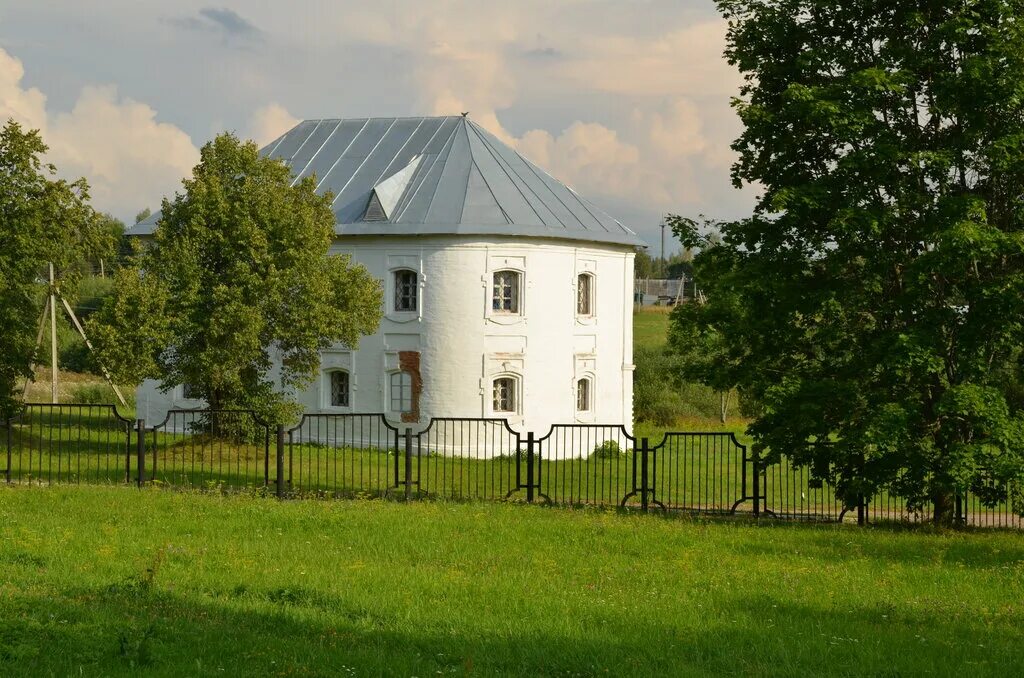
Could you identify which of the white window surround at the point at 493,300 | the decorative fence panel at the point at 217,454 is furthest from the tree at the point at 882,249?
the white window surround at the point at 493,300

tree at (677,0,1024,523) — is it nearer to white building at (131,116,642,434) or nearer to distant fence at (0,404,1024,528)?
distant fence at (0,404,1024,528)

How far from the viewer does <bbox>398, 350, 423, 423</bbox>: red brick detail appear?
30.8 metres

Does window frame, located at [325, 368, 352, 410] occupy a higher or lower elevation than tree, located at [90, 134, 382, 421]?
lower

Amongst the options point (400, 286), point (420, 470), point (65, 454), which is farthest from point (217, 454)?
point (400, 286)

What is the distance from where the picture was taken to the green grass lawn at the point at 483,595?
326 inches

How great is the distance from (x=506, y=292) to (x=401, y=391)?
3.85 meters

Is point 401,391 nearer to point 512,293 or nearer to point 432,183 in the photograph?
point 512,293

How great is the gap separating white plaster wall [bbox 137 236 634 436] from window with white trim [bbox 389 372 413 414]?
0.21m

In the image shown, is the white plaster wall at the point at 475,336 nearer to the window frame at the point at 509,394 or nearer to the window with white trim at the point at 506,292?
the window frame at the point at 509,394

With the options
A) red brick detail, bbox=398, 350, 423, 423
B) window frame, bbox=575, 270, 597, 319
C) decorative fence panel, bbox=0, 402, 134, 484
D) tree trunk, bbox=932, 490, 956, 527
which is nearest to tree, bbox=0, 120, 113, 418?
decorative fence panel, bbox=0, 402, 134, 484

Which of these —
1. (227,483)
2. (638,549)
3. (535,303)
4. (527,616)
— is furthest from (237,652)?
(535,303)

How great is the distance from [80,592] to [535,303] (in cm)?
2161

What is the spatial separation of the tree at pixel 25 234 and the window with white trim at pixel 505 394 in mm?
11044

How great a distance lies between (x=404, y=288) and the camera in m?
31.3
